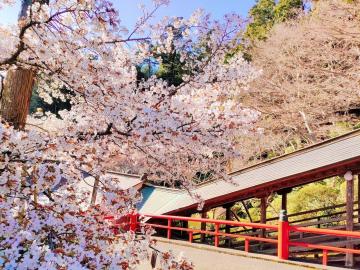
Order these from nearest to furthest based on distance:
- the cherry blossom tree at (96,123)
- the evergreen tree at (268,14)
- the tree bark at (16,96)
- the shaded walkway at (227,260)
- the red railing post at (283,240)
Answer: the cherry blossom tree at (96,123) → the tree bark at (16,96) → the shaded walkway at (227,260) → the red railing post at (283,240) → the evergreen tree at (268,14)

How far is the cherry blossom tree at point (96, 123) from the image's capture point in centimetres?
319

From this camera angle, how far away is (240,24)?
5.09 meters

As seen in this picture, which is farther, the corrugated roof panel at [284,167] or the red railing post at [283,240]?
the corrugated roof panel at [284,167]

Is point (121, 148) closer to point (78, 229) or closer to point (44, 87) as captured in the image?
point (78, 229)

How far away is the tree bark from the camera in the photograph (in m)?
4.79

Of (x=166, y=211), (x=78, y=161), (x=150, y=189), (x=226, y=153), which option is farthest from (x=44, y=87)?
(x=150, y=189)

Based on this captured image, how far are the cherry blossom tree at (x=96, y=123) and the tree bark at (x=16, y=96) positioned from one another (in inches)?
11.9

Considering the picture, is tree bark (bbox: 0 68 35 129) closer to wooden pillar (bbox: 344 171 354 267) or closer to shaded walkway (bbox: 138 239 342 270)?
shaded walkway (bbox: 138 239 342 270)

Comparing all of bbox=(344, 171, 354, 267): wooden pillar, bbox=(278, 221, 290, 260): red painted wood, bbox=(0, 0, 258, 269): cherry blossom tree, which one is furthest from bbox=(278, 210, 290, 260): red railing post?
bbox=(0, 0, 258, 269): cherry blossom tree

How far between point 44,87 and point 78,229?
3422mm

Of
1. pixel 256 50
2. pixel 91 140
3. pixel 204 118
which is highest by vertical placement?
pixel 256 50

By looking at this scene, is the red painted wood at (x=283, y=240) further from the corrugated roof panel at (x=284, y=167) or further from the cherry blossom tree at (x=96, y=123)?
the cherry blossom tree at (x=96, y=123)

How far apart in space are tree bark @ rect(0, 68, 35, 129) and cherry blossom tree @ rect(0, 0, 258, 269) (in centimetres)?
30

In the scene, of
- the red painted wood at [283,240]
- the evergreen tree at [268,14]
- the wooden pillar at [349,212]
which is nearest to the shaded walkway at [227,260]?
the red painted wood at [283,240]
